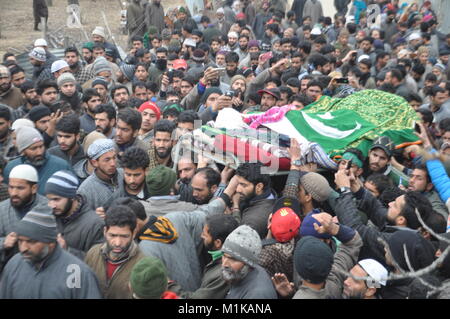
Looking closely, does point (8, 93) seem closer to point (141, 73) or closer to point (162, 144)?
point (141, 73)

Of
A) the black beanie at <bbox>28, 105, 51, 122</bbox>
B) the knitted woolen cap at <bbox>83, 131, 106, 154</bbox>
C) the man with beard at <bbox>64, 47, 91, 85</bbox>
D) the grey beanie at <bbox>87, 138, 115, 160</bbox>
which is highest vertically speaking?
Answer: the grey beanie at <bbox>87, 138, 115, 160</bbox>

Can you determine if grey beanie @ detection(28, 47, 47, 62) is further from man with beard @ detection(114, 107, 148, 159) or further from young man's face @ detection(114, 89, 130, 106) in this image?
man with beard @ detection(114, 107, 148, 159)

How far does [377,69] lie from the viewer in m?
9.27

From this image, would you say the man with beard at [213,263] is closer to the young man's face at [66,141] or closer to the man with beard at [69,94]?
the young man's face at [66,141]

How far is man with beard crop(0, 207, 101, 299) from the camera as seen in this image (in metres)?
2.89

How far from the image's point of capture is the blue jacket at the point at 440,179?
14.8ft

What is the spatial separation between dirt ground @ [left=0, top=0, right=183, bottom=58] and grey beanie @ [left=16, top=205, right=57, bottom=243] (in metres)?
11.1

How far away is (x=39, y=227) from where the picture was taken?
2.95 meters

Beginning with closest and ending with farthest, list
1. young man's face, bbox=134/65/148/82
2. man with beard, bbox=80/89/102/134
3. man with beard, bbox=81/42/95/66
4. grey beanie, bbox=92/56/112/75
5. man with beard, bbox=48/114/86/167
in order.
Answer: man with beard, bbox=48/114/86/167 → man with beard, bbox=80/89/102/134 → grey beanie, bbox=92/56/112/75 → young man's face, bbox=134/65/148/82 → man with beard, bbox=81/42/95/66

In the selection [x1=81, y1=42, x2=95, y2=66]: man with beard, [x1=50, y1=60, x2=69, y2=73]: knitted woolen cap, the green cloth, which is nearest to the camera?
the green cloth

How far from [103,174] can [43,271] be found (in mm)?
1645

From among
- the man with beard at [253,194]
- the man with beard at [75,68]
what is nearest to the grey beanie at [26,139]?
the man with beard at [253,194]

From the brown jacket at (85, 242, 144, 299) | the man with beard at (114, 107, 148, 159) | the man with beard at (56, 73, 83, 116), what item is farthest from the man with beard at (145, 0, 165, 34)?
the brown jacket at (85, 242, 144, 299)

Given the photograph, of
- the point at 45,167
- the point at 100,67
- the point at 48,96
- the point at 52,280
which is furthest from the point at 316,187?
the point at 100,67
